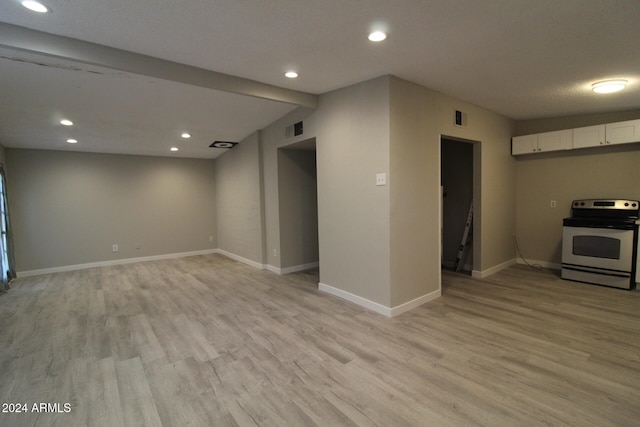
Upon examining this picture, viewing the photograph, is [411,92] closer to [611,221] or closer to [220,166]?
[611,221]

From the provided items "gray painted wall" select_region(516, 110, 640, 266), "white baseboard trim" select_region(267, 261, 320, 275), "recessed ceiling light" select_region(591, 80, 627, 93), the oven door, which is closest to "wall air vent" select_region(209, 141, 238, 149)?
"white baseboard trim" select_region(267, 261, 320, 275)

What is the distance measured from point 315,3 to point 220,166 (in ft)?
19.2

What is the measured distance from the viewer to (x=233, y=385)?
84.0 inches

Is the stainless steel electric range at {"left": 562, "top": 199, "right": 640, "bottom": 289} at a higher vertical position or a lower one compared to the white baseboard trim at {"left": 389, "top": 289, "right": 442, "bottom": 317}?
higher

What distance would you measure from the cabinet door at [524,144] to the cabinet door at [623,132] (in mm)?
873

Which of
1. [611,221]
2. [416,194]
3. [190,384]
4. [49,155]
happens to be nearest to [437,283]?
[416,194]

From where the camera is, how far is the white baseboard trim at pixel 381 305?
327cm

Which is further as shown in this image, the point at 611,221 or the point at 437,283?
the point at 611,221

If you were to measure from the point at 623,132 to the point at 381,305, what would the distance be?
13.7 ft

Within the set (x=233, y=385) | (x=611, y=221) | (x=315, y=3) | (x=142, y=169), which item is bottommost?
(x=233, y=385)

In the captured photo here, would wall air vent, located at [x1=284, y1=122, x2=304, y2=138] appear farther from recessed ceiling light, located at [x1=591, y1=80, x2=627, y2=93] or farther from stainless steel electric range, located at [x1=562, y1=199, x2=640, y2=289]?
stainless steel electric range, located at [x1=562, y1=199, x2=640, y2=289]

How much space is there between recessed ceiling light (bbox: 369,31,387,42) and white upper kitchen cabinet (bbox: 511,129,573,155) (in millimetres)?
3922

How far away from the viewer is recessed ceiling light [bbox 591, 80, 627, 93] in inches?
128

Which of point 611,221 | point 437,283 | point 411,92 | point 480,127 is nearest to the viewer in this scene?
point 411,92
